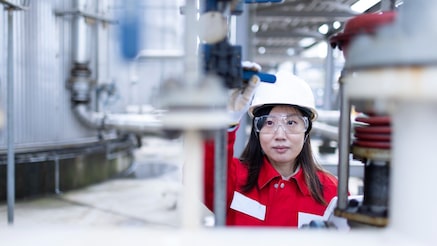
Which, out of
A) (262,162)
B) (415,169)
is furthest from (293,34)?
(415,169)

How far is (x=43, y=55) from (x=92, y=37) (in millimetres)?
663

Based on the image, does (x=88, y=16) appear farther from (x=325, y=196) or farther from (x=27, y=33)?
(x=325, y=196)

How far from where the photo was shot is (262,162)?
1.27 meters

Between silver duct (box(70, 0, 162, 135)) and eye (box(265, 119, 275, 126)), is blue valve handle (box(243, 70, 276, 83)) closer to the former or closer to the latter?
eye (box(265, 119, 275, 126))

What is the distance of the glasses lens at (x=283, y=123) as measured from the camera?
1166mm

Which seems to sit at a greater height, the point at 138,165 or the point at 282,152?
A: the point at 282,152

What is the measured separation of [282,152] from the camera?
118 centimetres

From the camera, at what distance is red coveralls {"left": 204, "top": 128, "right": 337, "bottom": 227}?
46.2 inches

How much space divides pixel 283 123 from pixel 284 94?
0.08 meters

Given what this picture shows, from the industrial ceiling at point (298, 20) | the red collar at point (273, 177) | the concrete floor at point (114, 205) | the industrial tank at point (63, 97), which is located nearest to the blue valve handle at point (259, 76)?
the red collar at point (273, 177)

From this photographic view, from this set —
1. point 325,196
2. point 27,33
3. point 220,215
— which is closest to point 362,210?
point 220,215

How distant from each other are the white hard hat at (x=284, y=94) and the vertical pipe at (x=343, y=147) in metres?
0.46

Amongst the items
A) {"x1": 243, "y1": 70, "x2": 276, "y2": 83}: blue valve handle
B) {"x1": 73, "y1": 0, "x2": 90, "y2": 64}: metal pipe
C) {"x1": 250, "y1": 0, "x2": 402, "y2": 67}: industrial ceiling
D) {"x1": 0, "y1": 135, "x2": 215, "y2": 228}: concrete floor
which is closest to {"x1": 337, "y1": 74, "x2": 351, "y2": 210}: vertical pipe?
{"x1": 243, "y1": 70, "x2": 276, "y2": 83}: blue valve handle

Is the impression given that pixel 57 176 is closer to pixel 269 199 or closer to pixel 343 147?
pixel 269 199
